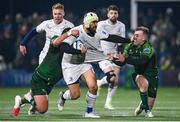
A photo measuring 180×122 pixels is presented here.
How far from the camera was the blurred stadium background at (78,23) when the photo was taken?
28.8 metres

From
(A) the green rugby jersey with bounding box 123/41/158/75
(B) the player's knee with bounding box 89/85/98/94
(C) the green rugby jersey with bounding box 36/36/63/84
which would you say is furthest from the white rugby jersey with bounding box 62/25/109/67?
(B) the player's knee with bounding box 89/85/98/94

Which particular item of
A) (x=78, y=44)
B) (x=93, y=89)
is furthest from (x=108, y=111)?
(x=78, y=44)

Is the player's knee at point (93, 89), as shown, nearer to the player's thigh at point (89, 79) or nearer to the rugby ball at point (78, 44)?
the player's thigh at point (89, 79)

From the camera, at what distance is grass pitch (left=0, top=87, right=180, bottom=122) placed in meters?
16.2

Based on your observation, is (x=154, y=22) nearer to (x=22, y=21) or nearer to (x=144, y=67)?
(x=22, y=21)

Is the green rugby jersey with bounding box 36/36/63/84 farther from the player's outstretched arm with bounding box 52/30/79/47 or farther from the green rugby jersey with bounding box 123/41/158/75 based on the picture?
the green rugby jersey with bounding box 123/41/158/75

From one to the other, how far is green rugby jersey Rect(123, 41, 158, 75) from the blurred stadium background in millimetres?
10501

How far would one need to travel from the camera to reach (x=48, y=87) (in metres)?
16.5

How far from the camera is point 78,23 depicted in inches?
1180

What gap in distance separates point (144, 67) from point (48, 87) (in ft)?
6.63

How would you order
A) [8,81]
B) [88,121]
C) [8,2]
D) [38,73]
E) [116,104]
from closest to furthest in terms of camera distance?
1. [88,121]
2. [38,73]
3. [116,104]
4. [8,81]
5. [8,2]

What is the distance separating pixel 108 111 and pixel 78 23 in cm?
1186

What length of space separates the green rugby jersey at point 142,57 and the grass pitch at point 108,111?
0.95m

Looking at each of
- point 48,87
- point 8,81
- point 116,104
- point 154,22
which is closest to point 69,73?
point 48,87
